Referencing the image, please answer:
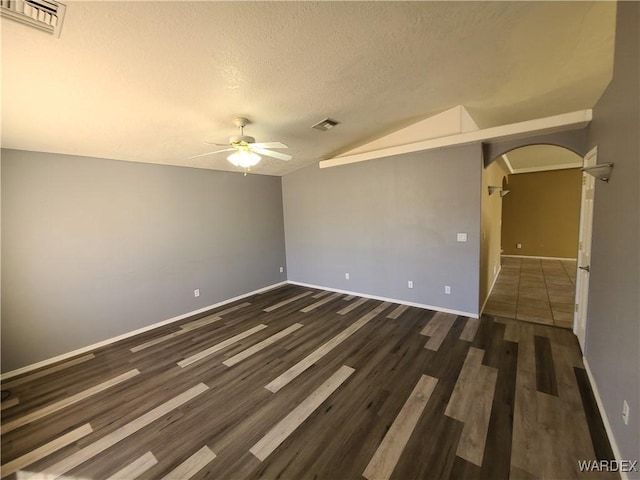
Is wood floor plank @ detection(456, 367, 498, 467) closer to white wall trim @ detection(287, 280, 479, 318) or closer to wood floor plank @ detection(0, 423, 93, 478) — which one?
white wall trim @ detection(287, 280, 479, 318)

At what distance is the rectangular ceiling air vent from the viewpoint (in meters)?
3.22

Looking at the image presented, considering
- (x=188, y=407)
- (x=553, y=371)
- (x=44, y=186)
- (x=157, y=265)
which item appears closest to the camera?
(x=188, y=407)

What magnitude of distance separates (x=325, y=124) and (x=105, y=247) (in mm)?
3372

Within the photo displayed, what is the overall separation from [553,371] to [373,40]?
341 cm

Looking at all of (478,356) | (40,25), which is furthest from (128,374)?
(478,356)

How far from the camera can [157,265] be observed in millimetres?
3896

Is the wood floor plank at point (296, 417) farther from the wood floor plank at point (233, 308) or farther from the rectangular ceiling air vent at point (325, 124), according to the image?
the rectangular ceiling air vent at point (325, 124)

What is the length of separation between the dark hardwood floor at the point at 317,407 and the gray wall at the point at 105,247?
0.48 m

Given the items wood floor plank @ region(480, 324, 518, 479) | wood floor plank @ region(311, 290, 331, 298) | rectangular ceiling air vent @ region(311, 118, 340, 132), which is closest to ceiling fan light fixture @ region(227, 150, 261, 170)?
rectangular ceiling air vent @ region(311, 118, 340, 132)

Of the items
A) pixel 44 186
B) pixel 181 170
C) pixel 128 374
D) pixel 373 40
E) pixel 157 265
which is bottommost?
pixel 128 374

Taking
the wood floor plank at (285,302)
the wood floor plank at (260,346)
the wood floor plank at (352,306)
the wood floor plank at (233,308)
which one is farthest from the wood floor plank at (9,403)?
the wood floor plank at (352,306)

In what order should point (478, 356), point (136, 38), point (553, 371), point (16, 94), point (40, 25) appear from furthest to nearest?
point (478, 356), point (553, 371), point (16, 94), point (136, 38), point (40, 25)

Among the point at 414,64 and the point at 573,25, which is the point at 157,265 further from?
the point at 573,25

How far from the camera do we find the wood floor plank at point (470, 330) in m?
3.15
